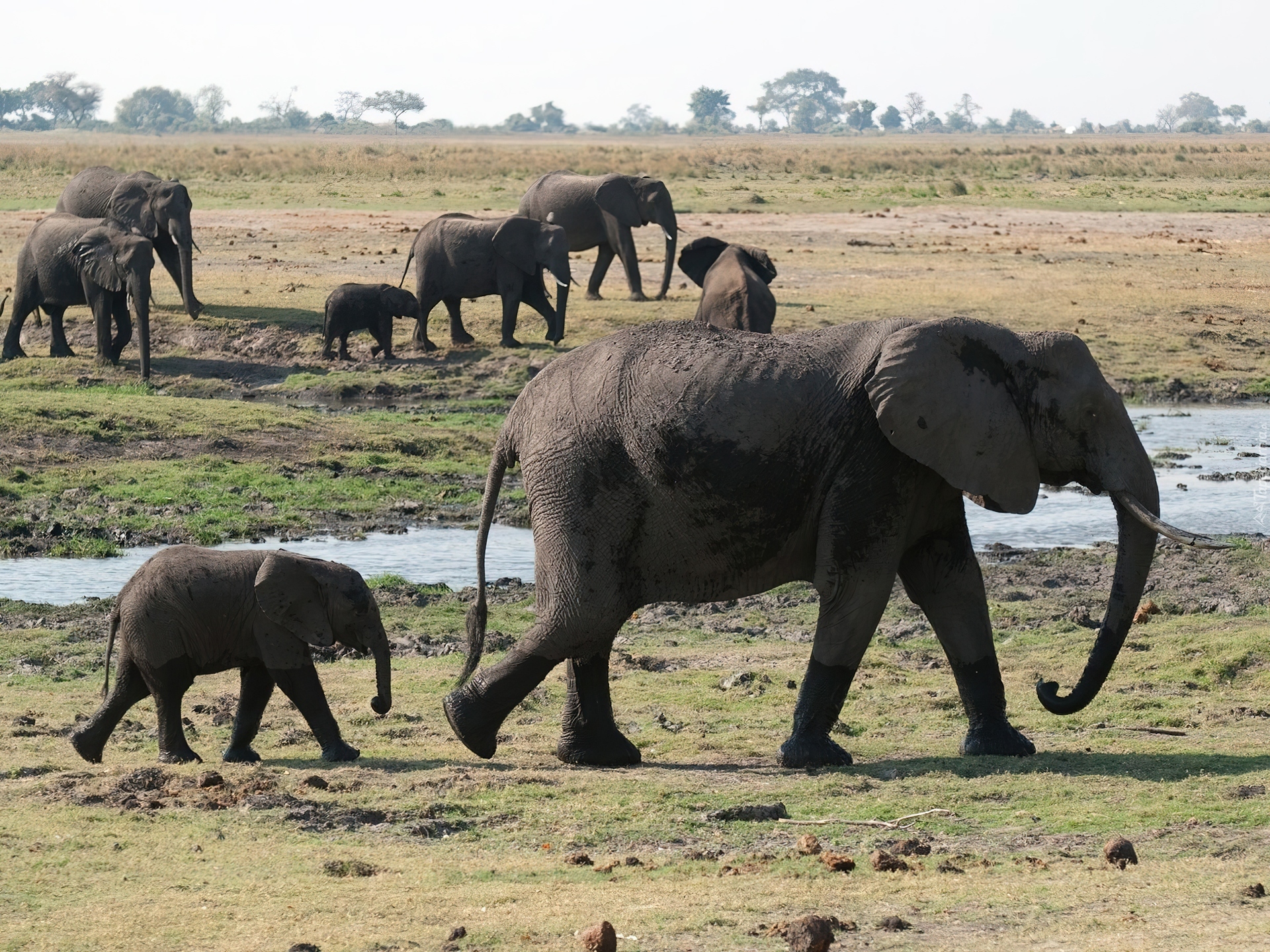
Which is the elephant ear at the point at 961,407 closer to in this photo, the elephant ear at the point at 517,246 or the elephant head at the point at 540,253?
the elephant head at the point at 540,253

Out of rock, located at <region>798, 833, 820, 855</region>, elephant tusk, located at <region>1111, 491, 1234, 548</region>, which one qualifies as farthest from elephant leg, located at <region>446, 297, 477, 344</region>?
rock, located at <region>798, 833, 820, 855</region>

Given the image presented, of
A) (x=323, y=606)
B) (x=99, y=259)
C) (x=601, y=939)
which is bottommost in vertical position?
(x=601, y=939)

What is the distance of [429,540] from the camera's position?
15180 mm

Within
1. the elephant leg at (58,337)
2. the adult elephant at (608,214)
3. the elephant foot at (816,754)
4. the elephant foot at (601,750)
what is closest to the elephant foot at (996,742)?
the elephant foot at (816,754)

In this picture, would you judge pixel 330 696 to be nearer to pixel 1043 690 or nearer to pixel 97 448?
pixel 1043 690

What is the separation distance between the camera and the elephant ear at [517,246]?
25.0 meters

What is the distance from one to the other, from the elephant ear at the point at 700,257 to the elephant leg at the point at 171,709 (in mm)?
13769

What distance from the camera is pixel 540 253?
985 inches

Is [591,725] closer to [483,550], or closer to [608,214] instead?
[483,550]

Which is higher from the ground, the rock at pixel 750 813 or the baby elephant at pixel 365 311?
the baby elephant at pixel 365 311

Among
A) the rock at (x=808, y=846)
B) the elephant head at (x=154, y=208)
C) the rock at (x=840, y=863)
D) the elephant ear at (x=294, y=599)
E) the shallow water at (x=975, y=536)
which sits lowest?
the shallow water at (x=975, y=536)

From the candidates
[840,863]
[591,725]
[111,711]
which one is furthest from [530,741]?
[840,863]

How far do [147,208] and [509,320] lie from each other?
6987mm

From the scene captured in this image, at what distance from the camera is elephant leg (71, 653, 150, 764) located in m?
8.74
